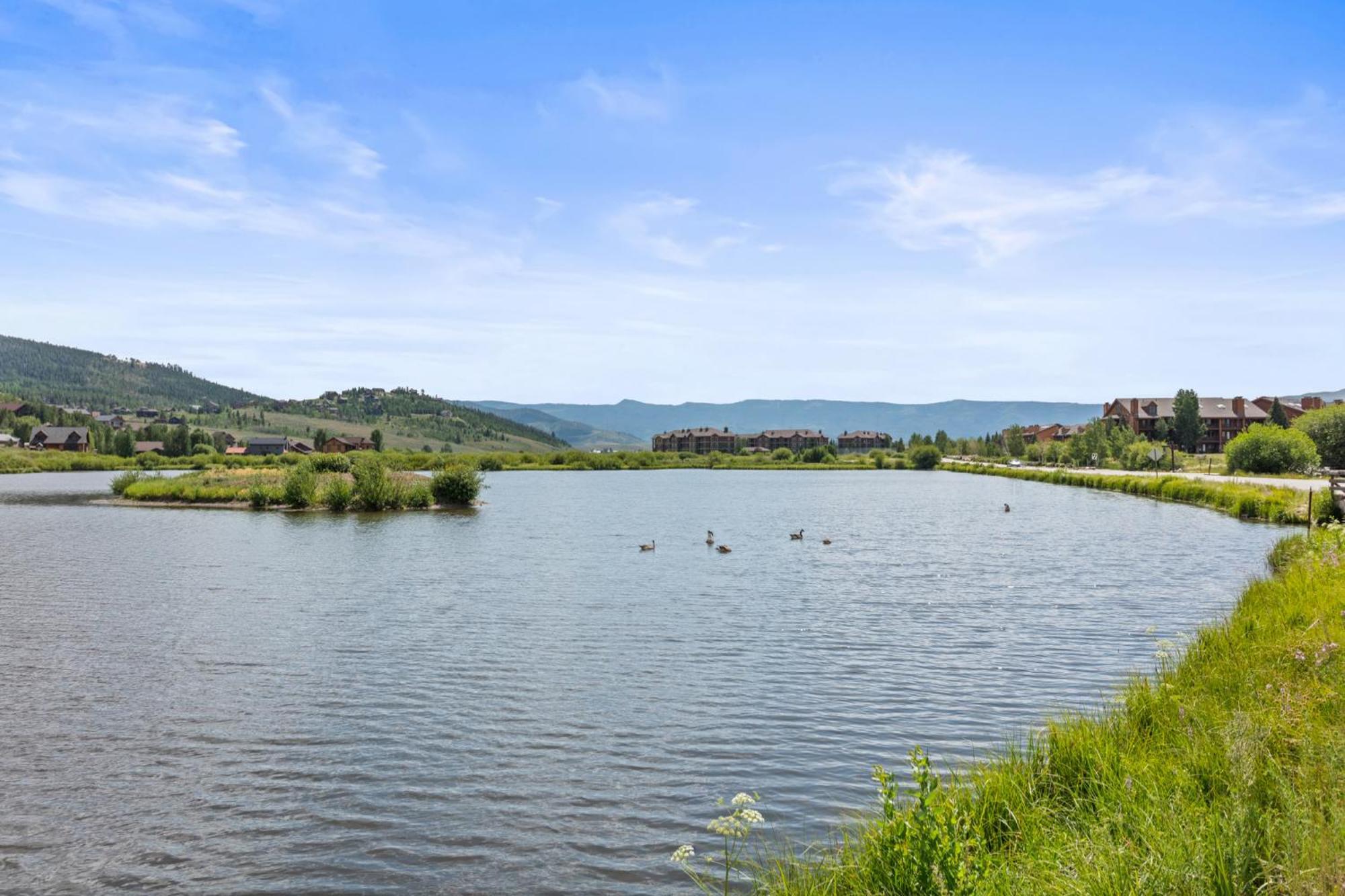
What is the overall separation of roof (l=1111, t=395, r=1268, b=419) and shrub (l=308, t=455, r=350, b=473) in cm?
13237

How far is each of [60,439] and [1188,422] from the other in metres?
198

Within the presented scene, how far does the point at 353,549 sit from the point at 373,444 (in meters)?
168

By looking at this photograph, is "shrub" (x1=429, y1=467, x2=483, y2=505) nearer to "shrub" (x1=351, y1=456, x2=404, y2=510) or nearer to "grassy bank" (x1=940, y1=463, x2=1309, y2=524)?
"shrub" (x1=351, y1=456, x2=404, y2=510)

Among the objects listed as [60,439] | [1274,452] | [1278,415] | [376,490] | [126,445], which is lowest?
[376,490]

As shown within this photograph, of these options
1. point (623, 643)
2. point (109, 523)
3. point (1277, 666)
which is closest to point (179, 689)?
point (623, 643)

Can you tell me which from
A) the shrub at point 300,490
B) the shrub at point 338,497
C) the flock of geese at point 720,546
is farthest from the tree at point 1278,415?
the shrub at point 300,490

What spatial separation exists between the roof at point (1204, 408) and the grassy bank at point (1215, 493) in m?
80.4

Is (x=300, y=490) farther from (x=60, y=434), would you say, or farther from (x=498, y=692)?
(x=60, y=434)

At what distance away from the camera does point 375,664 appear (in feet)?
53.4

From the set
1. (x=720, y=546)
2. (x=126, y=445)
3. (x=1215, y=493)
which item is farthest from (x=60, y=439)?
(x=1215, y=493)

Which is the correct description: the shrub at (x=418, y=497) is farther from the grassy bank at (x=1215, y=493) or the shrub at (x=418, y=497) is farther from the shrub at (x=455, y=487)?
the grassy bank at (x=1215, y=493)

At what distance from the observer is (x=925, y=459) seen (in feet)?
528

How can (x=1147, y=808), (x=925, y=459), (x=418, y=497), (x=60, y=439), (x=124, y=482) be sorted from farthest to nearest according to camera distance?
(x=60, y=439) → (x=925, y=459) → (x=124, y=482) → (x=418, y=497) → (x=1147, y=808)

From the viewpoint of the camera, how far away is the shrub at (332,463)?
73.4 metres
